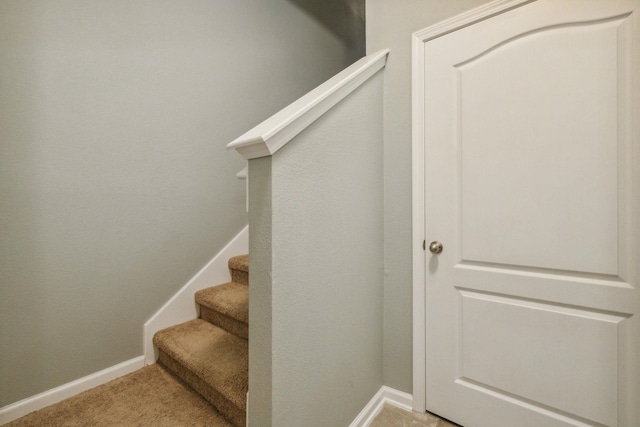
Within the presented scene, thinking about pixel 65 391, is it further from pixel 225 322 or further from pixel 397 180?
pixel 397 180

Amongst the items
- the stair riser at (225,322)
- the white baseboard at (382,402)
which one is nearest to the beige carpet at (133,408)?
the stair riser at (225,322)

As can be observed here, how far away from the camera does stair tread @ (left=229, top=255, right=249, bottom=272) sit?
5.90 ft

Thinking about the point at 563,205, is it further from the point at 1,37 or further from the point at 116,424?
the point at 1,37

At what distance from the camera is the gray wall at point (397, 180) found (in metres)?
1.38

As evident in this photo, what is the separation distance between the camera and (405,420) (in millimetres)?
1308

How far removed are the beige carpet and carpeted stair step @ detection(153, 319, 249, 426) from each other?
0.05 metres

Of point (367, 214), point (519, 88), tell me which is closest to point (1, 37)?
point (367, 214)

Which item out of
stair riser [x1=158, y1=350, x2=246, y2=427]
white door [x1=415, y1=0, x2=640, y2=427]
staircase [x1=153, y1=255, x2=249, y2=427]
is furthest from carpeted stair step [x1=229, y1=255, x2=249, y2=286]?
white door [x1=415, y1=0, x2=640, y2=427]

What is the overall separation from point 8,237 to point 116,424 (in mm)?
928

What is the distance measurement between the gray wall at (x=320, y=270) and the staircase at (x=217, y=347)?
0.30 metres

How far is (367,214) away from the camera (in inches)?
51.9

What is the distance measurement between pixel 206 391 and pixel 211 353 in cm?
16

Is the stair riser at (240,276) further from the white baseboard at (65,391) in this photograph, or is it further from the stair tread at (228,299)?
the white baseboard at (65,391)

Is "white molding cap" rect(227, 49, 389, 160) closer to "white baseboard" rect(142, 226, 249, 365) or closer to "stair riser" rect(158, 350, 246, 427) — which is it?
"stair riser" rect(158, 350, 246, 427)
